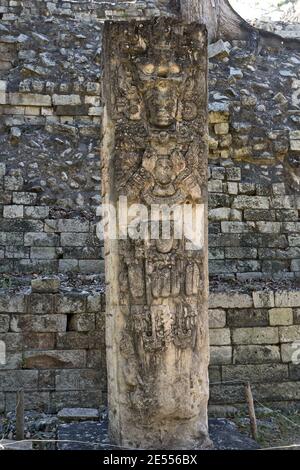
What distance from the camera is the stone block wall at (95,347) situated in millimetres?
6742

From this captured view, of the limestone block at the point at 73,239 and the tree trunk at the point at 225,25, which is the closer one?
the limestone block at the point at 73,239

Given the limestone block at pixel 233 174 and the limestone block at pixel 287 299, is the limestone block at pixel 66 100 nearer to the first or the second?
the limestone block at pixel 233 174

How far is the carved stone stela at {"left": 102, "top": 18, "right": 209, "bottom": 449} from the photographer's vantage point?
4758mm

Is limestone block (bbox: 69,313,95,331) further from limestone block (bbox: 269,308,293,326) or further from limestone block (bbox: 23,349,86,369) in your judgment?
limestone block (bbox: 269,308,293,326)

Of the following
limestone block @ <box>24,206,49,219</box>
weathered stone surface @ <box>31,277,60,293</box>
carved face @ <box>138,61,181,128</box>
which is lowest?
weathered stone surface @ <box>31,277,60,293</box>

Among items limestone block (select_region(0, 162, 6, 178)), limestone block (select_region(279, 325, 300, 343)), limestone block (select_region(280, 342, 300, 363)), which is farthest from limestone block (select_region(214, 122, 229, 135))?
limestone block (select_region(280, 342, 300, 363))

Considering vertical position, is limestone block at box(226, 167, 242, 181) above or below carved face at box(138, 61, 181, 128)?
below

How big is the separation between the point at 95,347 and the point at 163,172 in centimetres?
285

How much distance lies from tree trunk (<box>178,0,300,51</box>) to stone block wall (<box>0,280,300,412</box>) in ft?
23.3

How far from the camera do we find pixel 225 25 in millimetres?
12484

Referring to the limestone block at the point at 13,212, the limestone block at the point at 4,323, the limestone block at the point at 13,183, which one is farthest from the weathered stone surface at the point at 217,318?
A: the limestone block at the point at 13,183

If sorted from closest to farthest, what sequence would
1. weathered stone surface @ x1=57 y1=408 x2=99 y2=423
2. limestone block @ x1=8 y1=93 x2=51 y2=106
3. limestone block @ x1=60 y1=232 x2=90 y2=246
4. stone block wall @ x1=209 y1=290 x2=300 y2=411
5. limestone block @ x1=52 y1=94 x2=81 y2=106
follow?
weathered stone surface @ x1=57 y1=408 x2=99 y2=423 → stone block wall @ x1=209 y1=290 x2=300 y2=411 → limestone block @ x1=60 y1=232 x2=90 y2=246 → limestone block @ x1=8 y1=93 x2=51 y2=106 → limestone block @ x1=52 y1=94 x2=81 y2=106
